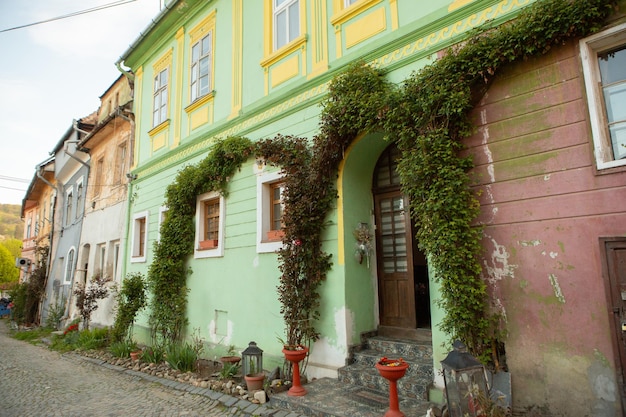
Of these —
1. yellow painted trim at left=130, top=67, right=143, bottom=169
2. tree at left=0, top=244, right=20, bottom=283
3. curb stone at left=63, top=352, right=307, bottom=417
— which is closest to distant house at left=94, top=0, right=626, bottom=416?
yellow painted trim at left=130, top=67, right=143, bottom=169

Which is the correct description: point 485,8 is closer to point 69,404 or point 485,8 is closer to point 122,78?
point 69,404

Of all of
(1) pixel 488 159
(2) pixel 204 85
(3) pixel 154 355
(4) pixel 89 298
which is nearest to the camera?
(1) pixel 488 159

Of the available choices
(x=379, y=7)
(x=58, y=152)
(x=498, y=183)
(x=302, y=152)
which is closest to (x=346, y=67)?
(x=379, y=7)

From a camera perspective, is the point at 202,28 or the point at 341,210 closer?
the point at 341,210

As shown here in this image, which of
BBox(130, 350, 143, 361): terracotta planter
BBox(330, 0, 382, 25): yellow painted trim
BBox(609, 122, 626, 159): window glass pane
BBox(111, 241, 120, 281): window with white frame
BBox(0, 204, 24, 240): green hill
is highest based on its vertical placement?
BBox(0, 204, 24, 240): green hill

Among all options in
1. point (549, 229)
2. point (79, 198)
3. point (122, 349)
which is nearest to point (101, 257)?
point (79, 198)

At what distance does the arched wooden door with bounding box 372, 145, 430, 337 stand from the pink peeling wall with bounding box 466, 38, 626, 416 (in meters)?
1.78

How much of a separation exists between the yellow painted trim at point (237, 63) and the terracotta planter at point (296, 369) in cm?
503

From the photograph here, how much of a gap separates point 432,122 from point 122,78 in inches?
538

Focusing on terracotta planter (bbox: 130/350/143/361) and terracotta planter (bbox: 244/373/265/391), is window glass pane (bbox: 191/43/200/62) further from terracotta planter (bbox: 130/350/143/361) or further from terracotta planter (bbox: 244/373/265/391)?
terracotta planter (bbox: 244/373/265/391)

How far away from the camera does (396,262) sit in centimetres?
634

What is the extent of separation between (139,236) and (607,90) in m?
11.1

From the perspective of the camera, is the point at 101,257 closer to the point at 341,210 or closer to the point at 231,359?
the point at 231,359

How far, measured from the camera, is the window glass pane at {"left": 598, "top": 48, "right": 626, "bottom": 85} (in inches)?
155
